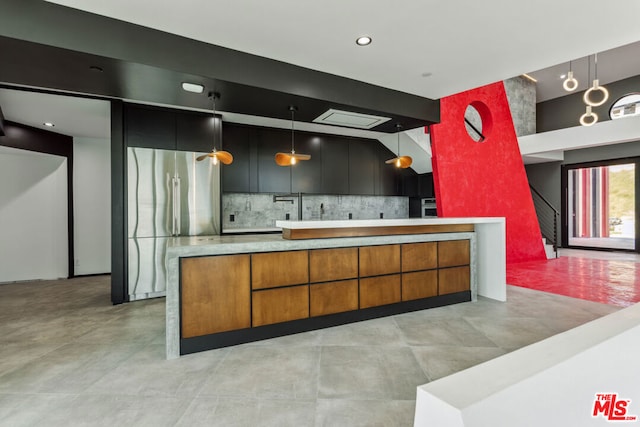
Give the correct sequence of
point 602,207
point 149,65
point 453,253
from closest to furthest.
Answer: point 149,65, point 453,253, point 602,207

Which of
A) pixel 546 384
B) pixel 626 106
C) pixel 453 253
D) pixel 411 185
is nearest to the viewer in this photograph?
pixel 546 384

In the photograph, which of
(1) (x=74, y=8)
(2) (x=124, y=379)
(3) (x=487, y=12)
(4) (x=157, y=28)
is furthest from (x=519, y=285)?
(1) (x=74, y=8)

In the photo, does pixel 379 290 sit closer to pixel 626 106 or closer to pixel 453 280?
pixel 453 280

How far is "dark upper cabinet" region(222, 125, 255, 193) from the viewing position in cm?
566

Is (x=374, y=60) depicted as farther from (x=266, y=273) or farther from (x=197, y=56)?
(x=266, y=273)

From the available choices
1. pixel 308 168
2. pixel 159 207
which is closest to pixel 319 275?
pixel 159 207

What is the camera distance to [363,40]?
2.87m

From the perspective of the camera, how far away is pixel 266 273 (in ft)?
9.55

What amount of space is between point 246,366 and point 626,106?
459 inches

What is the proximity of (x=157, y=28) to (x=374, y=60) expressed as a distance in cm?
212

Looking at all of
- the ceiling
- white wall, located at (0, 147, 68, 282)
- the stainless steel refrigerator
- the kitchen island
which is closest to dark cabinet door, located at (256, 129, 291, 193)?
the stainless steel refrigerator

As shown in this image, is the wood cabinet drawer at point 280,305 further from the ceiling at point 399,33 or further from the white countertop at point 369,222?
the ceiling at point 399,33

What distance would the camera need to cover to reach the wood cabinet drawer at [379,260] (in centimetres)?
342

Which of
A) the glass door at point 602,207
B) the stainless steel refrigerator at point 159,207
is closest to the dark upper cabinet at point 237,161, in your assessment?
the stainless steel refrigerator at point 159,207
